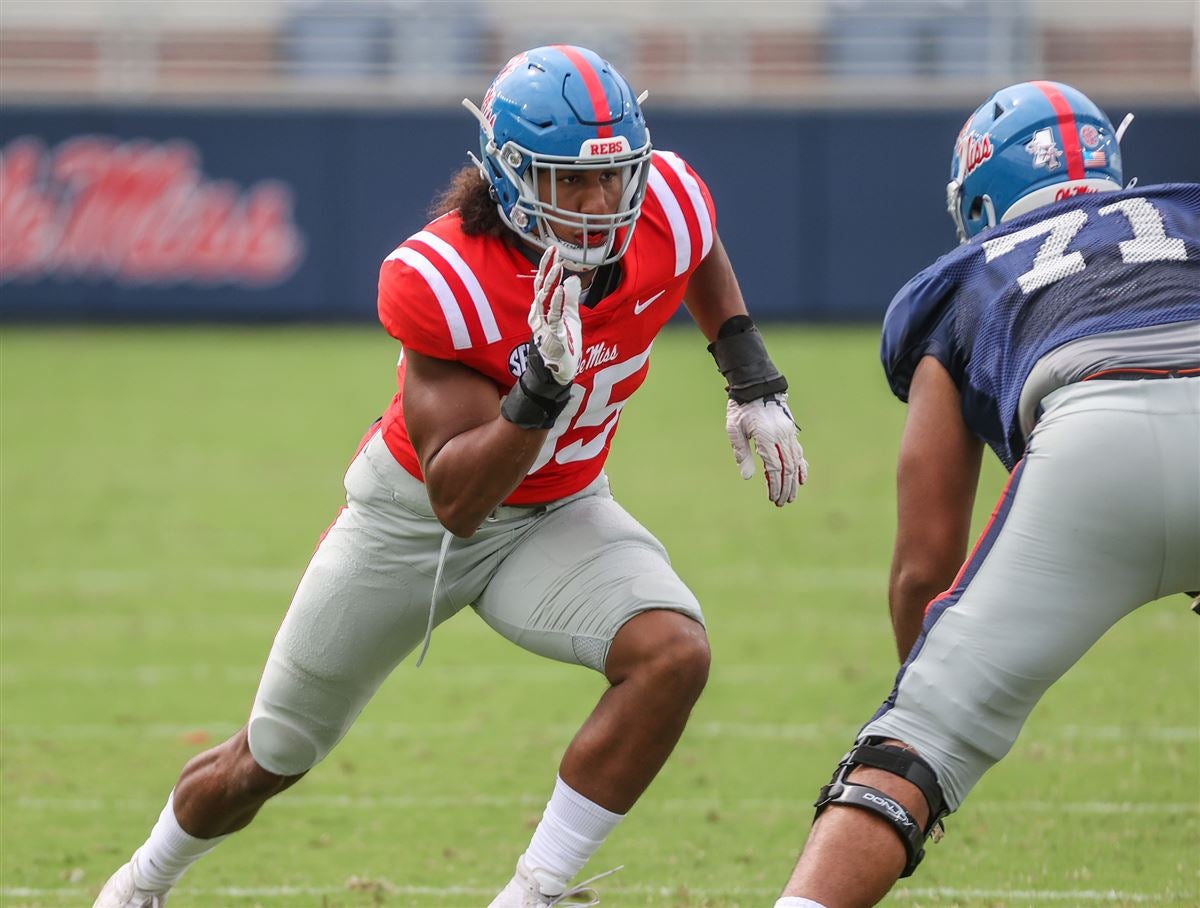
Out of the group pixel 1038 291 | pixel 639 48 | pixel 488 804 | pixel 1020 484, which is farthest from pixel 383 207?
pixel 1020 484

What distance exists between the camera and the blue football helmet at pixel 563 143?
3.46 m

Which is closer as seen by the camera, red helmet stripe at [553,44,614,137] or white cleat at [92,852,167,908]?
red helmet stripe at [553,44,614,137]

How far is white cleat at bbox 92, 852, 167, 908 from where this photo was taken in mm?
3949

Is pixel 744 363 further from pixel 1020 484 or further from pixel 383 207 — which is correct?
pixel 383 207

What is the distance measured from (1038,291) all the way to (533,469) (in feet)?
3.91

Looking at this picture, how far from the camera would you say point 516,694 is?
245 inches

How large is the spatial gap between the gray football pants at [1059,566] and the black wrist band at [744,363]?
3.87 feet

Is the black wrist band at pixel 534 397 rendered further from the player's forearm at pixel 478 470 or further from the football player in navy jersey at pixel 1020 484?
the football player in navy jersey at pixel 1020 484

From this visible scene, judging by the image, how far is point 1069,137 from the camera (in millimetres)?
3383

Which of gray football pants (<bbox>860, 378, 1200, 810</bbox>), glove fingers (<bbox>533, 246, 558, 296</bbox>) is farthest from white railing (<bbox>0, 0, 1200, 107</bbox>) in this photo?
gray football pants (<bbox>860, 378, 1200, 810</bbox>)

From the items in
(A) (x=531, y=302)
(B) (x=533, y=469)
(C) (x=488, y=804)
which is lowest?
(C) (x=488, y=804)

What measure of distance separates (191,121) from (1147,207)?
52.4 ft

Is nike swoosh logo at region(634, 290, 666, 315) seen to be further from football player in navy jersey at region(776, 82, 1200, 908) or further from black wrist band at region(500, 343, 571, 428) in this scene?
football player in navy jersey at region(776, 82, 1200, 908)

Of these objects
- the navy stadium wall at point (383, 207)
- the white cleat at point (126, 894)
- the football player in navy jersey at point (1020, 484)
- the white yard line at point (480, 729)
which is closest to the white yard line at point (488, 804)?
the white yard line at point (480, 729)
